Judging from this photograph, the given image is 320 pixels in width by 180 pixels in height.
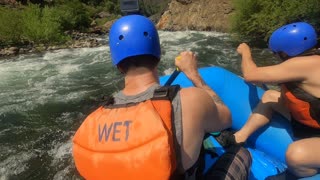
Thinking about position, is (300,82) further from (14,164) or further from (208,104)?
(14,164)

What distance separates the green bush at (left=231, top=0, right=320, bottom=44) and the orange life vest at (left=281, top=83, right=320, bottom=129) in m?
7.74

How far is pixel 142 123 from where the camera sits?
4.24 ft

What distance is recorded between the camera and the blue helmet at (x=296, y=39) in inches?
77.5

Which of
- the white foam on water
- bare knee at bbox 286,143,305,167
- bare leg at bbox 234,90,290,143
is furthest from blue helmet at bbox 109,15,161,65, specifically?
the white foam on water

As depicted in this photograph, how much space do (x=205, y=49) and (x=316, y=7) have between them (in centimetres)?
316

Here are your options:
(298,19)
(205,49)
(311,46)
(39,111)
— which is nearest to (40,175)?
(39,111)

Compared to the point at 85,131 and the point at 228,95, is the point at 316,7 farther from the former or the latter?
the point at 85,131

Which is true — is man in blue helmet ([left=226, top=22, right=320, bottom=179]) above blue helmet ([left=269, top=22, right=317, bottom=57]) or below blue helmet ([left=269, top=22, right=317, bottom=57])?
below

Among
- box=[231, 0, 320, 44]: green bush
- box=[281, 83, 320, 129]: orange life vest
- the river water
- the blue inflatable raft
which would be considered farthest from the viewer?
box=[231, 0, 320, 44]: green bush

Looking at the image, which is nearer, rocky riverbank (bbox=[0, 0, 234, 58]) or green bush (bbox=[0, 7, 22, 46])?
rocky riverbank (bbox=[0, 0, 234, 58])

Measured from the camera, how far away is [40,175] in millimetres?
3875

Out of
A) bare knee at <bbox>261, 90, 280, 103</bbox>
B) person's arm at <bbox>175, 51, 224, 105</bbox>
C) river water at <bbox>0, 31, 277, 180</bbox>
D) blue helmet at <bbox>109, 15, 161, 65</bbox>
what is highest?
blue helmet at <bbox>109, 15, 161, 65</bbox>

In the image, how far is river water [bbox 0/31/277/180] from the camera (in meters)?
4.16

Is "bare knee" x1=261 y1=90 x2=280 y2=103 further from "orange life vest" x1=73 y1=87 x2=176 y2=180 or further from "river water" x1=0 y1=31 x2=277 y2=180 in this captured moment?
"river water" x1=0 y1=31 x2=277 y2=180
